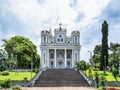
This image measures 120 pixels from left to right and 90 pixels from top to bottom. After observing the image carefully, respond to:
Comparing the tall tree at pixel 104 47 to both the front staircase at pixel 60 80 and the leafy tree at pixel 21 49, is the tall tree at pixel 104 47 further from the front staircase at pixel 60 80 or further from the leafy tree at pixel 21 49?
the leafy tree at pixel 21 49

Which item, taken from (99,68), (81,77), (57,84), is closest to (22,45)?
(99,68)

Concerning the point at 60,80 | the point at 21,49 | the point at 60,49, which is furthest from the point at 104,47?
the point at 60,49

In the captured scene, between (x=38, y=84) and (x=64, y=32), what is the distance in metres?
43.4

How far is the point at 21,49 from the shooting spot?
80.9 metres

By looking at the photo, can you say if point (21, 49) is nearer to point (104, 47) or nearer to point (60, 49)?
point (60, 49)

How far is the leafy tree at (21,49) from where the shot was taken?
80.9 metres

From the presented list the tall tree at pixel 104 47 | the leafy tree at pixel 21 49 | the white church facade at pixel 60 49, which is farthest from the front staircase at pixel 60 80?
the white church facade at pixel 60 49

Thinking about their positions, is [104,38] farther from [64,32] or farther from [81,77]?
[64,32]

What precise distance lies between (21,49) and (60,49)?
13.7 meters

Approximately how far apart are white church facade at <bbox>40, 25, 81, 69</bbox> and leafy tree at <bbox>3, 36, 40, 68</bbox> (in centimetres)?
314

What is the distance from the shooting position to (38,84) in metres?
50.5

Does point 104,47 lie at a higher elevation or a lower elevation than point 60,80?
higher

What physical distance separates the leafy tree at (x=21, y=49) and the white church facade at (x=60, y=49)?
10.3 feet

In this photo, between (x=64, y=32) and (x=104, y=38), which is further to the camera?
(x=64, y=32)
